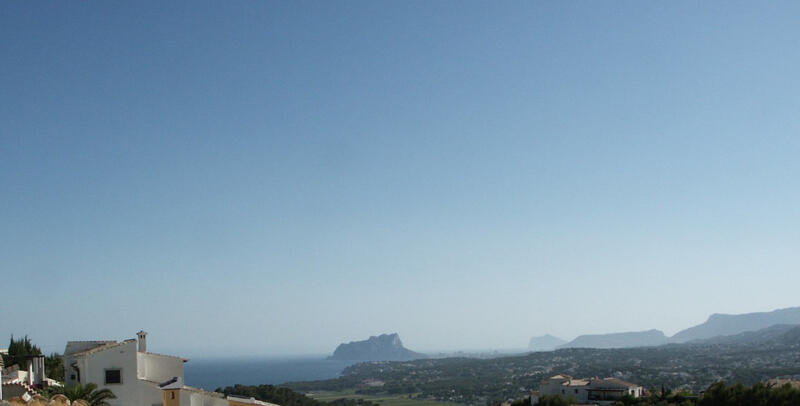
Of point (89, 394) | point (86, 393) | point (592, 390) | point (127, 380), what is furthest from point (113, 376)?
point (592, 390)

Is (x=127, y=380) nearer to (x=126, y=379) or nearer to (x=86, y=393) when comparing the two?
(x=126, y=379)

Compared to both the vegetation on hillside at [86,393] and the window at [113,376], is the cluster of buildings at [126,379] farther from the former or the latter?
the vegetation on hillside at [86,393]

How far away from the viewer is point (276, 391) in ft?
145

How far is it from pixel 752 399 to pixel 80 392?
31114 millimetres

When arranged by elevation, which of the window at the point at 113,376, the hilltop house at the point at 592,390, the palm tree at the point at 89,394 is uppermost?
the window at the point at 113,376

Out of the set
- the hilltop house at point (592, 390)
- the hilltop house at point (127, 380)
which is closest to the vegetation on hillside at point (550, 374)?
the hilltop house at point (592, 390)

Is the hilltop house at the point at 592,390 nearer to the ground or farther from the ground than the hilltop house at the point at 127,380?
nearer to the ground

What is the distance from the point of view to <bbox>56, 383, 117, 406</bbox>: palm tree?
2070 cm

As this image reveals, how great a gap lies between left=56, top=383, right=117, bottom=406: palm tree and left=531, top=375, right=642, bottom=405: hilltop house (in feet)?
104

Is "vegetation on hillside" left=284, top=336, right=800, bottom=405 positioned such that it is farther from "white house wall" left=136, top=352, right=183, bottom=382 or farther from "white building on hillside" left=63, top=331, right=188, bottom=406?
"white building on hillside" left=63, top=331, right=188, bottom=406

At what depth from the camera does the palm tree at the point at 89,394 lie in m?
20.7

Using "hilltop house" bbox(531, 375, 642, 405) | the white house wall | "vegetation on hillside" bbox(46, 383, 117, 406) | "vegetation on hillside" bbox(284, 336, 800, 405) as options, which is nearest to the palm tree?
"vegetation on hillside" bbox(46, 383, 117, 406)

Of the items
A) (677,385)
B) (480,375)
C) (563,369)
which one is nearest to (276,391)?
(677,385)

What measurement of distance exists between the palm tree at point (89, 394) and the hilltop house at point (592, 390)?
3157 cm
